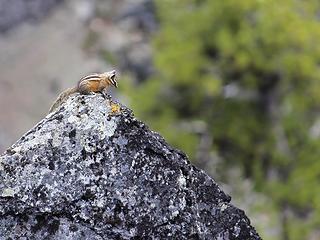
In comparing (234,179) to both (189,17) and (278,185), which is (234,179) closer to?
(278,185)

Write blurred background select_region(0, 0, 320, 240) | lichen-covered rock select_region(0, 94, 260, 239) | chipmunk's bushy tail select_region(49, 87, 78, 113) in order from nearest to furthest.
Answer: lichen-covered rock select_region(0, 94, 260, 239) < chipmunk's bushy tail select_region(49, 87, 78, 113) < blurred background select_region(0, 0, 320, 240)

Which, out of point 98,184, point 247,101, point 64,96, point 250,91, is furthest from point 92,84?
point 247,101

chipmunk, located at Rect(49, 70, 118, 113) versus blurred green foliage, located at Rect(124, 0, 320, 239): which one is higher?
blurred green foliage, located at Rect(124, 0, 320, 239)

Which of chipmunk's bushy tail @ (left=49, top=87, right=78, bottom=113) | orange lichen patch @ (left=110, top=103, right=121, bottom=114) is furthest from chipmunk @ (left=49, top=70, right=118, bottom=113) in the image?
orange lichen patch @ (left=110, top=103, right=121, bottom=114)

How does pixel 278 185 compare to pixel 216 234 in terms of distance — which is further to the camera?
pixel 278 185

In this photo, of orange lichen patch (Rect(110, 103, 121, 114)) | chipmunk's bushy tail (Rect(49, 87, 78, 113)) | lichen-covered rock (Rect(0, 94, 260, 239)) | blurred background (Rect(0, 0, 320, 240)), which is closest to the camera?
lichen-covered rock (Rect(0, 94, 260, 239))

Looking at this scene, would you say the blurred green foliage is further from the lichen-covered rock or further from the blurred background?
the lichen-covered rock

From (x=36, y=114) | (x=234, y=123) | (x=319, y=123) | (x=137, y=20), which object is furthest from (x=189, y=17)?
(x=137, y=20)
